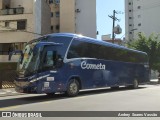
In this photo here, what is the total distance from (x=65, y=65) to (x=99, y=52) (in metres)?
4.32

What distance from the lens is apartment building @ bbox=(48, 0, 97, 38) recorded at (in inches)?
2372

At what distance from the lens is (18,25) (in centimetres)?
4672

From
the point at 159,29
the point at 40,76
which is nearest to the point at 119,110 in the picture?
the point at 40,76

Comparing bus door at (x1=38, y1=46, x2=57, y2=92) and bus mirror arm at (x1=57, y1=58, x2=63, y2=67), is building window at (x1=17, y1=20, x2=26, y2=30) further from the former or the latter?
bus door at (x1=38, y1=46, x2=57, y2=92)

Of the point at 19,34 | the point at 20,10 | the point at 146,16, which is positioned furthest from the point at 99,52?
the point at 146,16

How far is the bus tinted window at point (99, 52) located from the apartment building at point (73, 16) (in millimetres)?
33134

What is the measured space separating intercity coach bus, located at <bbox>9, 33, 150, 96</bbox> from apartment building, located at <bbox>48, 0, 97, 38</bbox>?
123 feet

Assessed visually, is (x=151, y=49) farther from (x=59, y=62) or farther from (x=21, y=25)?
(x=59, y=62)

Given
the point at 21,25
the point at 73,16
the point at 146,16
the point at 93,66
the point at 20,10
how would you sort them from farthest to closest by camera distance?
the point at 146,16 → the point at 73,16 → the point at 20,10 → the point at 21,25 → the point at 93,66

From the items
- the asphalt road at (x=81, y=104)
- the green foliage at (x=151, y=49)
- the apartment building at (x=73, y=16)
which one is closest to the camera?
the asphalt road at (x=81, y=104)

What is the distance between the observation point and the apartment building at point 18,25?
4562 centimetres

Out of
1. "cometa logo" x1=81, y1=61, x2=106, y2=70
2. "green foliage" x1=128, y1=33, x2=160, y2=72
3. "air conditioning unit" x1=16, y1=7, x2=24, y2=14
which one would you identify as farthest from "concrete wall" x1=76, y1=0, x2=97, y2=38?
"cometa logo" x1=81, y1=61, x2=106, y2=70

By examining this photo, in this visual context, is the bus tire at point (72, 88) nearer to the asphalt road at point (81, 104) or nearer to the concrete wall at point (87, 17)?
the asphalt road at point (81, 104)

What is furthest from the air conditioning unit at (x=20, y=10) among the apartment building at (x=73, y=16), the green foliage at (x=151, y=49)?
the green foliage at (x=151, y=49)
